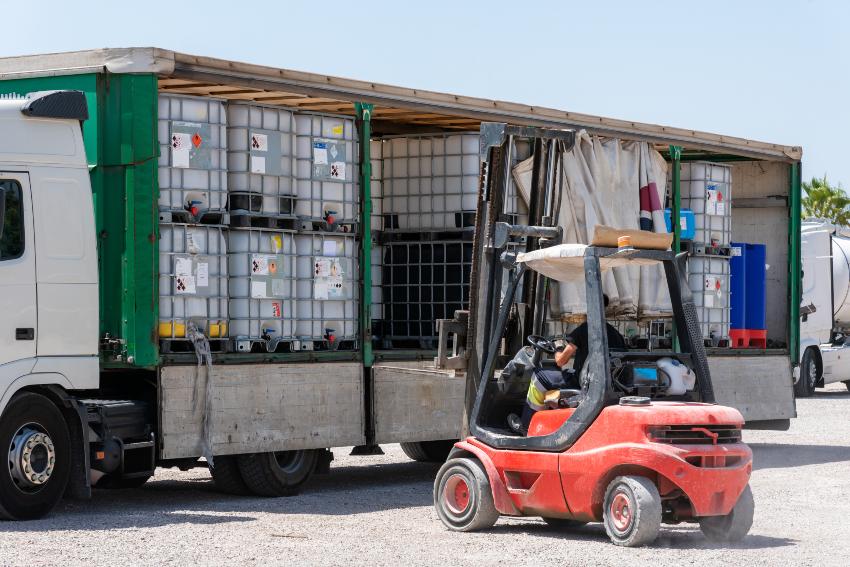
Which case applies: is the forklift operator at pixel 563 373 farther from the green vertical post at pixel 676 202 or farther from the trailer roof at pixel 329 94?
the green vertical post at pixel 676 202

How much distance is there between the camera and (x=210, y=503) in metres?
12.5

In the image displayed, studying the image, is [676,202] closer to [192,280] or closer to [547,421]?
[192,280]

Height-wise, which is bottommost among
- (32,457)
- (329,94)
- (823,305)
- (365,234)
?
(32,457)

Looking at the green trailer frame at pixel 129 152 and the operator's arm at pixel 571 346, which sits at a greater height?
the green trailer frame at pixel 129 152

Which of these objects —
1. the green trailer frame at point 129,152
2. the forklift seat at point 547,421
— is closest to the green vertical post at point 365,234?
the green trailer frame at point 129,152

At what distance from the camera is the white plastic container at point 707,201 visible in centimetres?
1759

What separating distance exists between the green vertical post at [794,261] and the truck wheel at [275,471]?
796 cm

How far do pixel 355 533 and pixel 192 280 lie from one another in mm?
2775

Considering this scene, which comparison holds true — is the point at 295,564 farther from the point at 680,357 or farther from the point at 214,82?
the point at 214,82

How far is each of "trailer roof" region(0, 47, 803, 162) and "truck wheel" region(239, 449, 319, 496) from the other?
316 cm

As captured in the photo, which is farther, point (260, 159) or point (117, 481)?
point (260, 159)

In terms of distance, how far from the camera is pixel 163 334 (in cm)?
1198

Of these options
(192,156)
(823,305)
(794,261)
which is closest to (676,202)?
(794,261)

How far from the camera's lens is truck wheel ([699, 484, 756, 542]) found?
9906 mm
